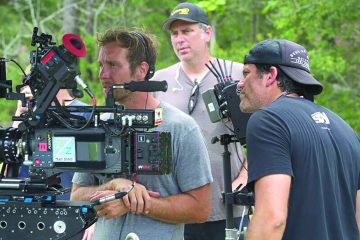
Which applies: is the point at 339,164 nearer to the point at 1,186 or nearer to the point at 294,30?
the point at 1,186

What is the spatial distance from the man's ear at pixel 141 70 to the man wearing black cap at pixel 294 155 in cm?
75

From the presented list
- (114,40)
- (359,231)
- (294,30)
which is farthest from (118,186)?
(294,30)

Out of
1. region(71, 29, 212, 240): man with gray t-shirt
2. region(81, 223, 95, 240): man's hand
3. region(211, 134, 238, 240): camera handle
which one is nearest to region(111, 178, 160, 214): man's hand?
region(71, 29, 212, 240): man with gray t-shirt

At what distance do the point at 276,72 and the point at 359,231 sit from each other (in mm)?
900

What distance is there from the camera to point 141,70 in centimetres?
431

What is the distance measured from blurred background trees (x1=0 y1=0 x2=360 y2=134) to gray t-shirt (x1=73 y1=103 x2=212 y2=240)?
5.25 ft

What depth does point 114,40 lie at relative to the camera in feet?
14.1

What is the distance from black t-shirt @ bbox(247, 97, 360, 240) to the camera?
134 inches

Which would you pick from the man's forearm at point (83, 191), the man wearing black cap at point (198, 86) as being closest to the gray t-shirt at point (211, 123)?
the man wearing black cap at point (198, 86)

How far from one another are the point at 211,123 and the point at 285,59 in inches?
72.2

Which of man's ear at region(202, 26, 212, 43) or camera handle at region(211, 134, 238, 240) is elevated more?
man's ear at region(202, 26, 212, 43)

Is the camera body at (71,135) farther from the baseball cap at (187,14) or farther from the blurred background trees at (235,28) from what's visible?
the baseball cap at (187,14)

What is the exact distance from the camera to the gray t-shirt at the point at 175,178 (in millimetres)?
4074

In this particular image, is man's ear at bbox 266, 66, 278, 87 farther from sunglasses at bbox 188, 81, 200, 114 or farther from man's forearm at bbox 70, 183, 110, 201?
sunglasses at bbox 188, 81, 200, 114
